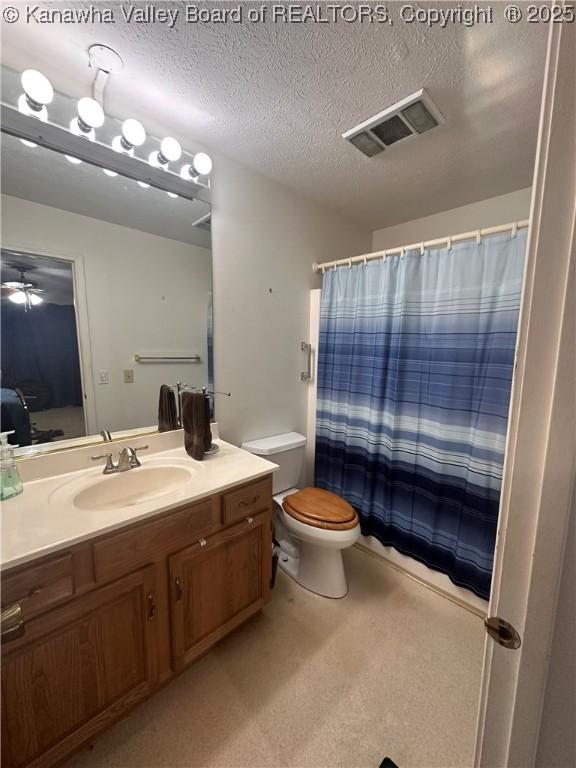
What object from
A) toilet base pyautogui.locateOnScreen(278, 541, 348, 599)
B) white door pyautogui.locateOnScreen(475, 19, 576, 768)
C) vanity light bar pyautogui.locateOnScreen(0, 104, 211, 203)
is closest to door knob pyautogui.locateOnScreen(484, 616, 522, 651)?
white door pyautogui.locateOnScreen(475, 19, 576, 768)

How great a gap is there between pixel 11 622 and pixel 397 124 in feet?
7.32

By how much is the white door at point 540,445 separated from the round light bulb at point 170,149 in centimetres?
148

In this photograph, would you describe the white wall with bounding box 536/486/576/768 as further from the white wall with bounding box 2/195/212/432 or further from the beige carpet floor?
the white wall with bounding box 2/195/212/432

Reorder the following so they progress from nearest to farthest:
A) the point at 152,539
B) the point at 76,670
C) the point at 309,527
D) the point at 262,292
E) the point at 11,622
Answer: the point at 11,622 → the point at 76,670 → the point at 152,539 → the point at 309,527 → the point at 262,292

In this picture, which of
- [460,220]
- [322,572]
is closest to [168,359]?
[322,572]

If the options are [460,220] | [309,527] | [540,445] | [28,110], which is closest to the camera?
[540,445]

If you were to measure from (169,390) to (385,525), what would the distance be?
1536 millimetres

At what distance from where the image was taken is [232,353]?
1.81 m

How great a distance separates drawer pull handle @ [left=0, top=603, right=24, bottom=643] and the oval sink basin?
1.17ft

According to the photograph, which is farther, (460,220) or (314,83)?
(460,220)

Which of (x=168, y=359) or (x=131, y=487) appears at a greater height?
(x=168, y=359)

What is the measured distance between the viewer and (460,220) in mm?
2125

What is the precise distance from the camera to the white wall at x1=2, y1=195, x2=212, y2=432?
3.97 feet

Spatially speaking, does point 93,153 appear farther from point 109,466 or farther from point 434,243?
point 434,243
